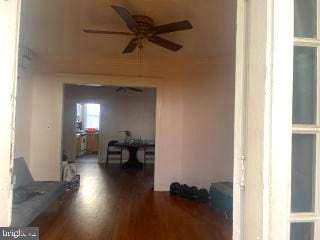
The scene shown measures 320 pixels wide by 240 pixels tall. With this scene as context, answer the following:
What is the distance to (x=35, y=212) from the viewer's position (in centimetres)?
297

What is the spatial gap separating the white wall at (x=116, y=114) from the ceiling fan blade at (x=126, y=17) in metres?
6.32

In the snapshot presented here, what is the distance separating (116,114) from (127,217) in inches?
241

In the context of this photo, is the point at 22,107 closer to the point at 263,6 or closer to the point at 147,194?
the point at 147,194

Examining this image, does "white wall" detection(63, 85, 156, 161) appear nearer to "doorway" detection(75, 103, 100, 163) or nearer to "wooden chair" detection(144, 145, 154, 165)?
"wooden chair" detection(144, 145, 154, 165)

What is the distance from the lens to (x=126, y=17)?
8.93ft

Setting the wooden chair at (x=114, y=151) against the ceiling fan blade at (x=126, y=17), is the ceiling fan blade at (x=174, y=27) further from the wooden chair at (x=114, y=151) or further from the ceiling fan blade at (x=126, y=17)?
the wooden chair at (x=114, y=151)

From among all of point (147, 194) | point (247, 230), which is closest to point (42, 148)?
point (147, 194)

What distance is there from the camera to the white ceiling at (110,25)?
311cm

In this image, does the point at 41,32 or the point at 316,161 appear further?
the point at 41,32

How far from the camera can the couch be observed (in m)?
2.71

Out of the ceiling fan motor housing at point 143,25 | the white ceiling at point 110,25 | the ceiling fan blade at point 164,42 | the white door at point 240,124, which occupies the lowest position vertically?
the white door at point 240,124

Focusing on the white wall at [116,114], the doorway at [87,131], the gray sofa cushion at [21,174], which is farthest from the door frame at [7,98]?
the doorway at [87,131]

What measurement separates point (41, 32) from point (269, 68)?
153 inches

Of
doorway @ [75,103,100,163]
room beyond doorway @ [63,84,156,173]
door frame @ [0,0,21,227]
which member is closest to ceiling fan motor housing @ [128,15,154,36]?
door frame @ [0,0,21,227]
